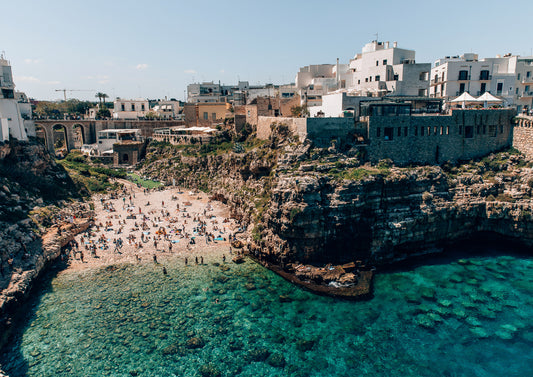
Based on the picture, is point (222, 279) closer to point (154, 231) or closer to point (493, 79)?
point (154, 231)

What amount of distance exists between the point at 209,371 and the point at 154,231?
2026 centimetres

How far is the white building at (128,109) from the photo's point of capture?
76.3 m

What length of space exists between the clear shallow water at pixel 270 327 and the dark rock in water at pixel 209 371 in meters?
0.05

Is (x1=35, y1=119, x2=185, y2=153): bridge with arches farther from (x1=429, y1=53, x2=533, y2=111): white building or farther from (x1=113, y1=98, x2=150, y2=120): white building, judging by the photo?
(x1=429, y1=53, x2=533, y2=111): white building

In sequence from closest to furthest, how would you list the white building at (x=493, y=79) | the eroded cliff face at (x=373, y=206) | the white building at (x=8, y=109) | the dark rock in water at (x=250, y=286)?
the dark rock in water at (x=250, y=286)
the eroded cliff face at (x=373, y=206)
the white building at (x=8, y=109)
the white building at (x=493, y=79)

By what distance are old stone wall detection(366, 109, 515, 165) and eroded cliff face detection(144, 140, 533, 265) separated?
1.77 metres

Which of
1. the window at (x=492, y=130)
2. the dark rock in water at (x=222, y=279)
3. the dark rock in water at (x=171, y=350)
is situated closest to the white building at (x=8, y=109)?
the dark rock in water at (x=222, y=279)

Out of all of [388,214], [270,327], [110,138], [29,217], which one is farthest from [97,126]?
[270,327]

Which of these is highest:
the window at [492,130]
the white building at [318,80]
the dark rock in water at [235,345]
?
the white building at [318,80]

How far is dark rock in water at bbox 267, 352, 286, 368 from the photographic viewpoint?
63.9 feet

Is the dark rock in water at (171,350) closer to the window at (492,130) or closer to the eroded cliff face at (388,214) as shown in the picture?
the eroded cliff face at (388,214)

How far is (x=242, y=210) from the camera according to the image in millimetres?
37438

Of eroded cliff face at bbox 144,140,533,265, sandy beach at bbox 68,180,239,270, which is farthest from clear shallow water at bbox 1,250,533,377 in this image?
eroded cliff face at bbox 144,140,533,265

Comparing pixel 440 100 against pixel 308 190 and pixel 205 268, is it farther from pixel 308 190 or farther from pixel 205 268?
pixel 205 268
